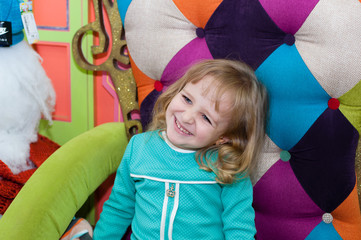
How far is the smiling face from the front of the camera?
3.00 feet

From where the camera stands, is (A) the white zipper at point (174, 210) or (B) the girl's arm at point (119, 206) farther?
(B) the girl's arm at point (119, 206)

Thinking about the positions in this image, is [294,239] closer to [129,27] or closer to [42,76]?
[129,27]

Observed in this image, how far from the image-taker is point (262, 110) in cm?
100

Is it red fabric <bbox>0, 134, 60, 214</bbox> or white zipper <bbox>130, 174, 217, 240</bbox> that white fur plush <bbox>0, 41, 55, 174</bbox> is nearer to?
red fabric <bbox>0, 134, 60, 214</bbox>

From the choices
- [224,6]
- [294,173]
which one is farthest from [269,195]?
[224,6]

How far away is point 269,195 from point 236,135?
0.22 meters

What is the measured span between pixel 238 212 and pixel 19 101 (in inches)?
29.6

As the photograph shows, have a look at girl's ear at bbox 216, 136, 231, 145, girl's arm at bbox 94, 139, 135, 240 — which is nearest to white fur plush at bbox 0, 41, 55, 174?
girl's arm at bbox 94, 139, 135, 240

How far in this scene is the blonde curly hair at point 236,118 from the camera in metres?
0.93

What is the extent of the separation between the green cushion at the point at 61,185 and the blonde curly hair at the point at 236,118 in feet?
1.15

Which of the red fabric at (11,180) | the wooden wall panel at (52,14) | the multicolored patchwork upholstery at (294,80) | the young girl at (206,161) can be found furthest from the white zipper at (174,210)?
the wooden wall panel at (52,14)

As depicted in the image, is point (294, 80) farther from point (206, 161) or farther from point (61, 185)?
point (61, 185)

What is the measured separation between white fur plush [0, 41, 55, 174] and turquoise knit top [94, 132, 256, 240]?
429 mm

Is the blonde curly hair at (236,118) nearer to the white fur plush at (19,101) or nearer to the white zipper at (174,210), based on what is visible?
the white zipper at (174,210)
